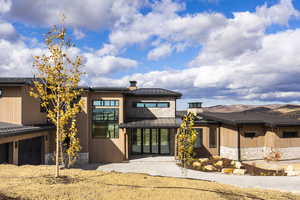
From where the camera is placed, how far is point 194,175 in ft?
50.8

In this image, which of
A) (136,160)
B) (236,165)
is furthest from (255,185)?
(136,160)

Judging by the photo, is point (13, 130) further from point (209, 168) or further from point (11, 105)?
point (209, 168)

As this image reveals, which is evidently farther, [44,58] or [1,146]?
[1,146]

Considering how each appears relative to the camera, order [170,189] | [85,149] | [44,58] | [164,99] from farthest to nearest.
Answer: [164,99], [85,149], [44,58], [170,189]

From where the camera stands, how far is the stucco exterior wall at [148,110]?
941 inches

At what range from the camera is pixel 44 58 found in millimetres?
9609

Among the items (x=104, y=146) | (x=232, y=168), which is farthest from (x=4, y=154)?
(x=232, y=168)

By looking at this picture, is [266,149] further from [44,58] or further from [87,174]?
[44,58]

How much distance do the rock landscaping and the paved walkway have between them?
83 cm

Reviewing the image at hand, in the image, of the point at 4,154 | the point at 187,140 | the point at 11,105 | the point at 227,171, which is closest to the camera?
the point at 187,140

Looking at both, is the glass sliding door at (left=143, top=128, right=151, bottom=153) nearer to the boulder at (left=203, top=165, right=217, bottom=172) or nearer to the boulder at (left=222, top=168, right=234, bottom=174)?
the boulder at (left=203, top=165, right=217, bottom=172)

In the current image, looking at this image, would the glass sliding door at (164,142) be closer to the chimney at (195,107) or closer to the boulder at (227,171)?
the chimney at (195,107)

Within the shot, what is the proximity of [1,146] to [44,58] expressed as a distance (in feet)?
26.8

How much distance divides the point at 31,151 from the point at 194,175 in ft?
44.7
